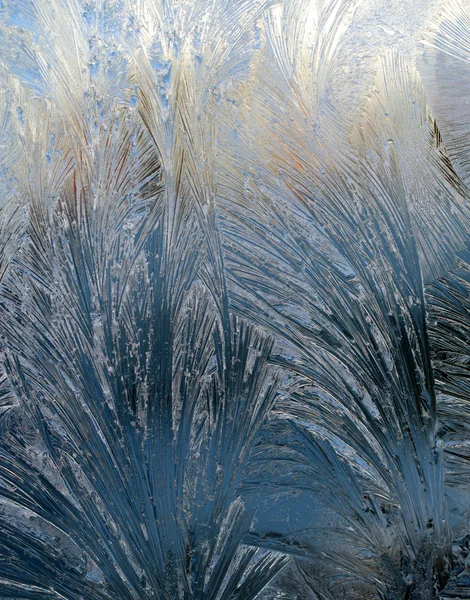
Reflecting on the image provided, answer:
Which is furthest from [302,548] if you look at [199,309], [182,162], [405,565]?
[182,162]

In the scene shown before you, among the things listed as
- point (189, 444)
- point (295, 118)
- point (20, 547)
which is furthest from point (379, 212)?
point (20, 547)

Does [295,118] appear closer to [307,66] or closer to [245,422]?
[307,66]

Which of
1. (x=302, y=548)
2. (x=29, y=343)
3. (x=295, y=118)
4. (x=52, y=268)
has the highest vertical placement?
(x=295, y=118)

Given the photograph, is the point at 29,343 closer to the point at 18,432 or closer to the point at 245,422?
the point at 18,432

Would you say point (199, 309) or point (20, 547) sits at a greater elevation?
point (199, 309)

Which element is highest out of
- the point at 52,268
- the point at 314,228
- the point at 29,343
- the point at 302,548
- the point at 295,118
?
the point at 295,118

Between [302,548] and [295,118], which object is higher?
[295,118]

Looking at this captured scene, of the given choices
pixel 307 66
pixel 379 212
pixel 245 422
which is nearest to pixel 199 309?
pixel 245 422
